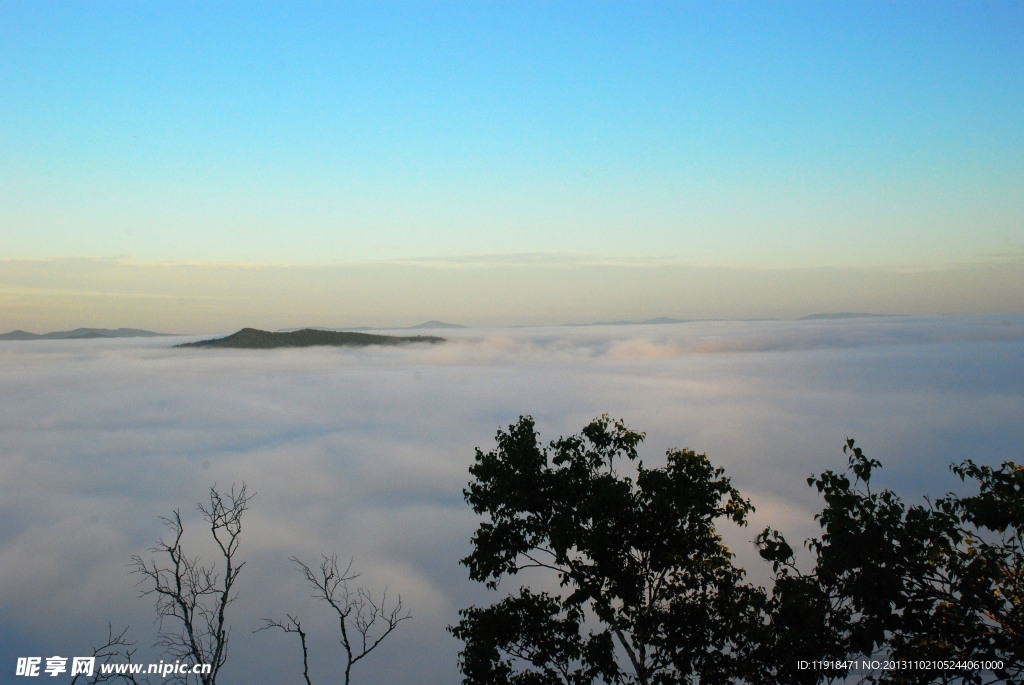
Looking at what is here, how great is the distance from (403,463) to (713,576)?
17207 centimetres

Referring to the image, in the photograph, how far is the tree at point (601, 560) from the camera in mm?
12523

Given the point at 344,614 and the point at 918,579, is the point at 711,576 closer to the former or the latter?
the point at 918,579

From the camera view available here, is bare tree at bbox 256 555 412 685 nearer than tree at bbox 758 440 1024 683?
No

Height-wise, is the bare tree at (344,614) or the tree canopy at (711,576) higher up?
the tree canopy at (711,576)

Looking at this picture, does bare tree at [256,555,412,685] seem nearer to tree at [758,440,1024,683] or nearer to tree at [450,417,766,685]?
tree at [450,417,766,685]

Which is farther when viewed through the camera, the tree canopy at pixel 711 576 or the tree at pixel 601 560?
the tree at pixel 601 560

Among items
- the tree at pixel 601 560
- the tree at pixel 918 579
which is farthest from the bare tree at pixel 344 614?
the tree at pixel 918 579

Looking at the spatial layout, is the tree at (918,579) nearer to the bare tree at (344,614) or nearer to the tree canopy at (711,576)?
the tree canopy at (711,576)

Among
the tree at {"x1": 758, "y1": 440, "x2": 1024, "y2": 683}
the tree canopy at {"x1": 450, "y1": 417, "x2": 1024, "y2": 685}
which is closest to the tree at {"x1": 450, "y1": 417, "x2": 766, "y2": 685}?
the tree canopy at {"x1": 450, "y1": 417, "x2": 1024, "y2": 685}

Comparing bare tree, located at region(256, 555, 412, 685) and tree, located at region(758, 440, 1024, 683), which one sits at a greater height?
tree, located at region(758, 440, 1024, 683)

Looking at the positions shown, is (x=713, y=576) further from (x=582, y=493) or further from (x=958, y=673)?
(x=958, y=673)

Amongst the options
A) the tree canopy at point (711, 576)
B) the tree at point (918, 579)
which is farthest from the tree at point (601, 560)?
the tree at point (918, 579)

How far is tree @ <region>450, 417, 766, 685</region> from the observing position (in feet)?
41.1

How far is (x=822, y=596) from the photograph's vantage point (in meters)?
9.39
